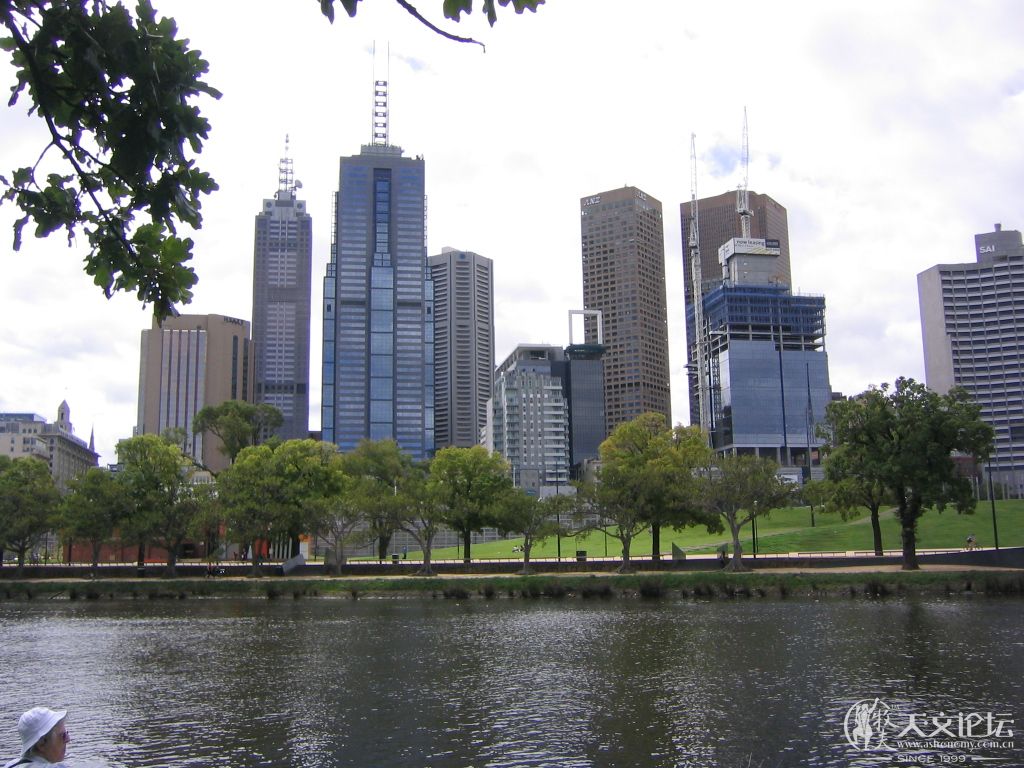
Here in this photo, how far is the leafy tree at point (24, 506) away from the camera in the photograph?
77438mm

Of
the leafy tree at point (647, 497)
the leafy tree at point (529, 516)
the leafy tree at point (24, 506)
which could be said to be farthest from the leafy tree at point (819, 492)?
the leafy tree at point (24, 506)

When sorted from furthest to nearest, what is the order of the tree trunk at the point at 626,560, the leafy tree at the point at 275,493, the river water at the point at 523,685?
the leafy tree at the point at 275,493 < the tree trunk at the point at 626,560 < the river water at the point at 523,685

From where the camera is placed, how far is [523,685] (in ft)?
95.5

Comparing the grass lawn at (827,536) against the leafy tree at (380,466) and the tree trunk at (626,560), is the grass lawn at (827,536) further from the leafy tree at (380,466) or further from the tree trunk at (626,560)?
the leafy tree at (380,466)

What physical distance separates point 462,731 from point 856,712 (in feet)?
35.4

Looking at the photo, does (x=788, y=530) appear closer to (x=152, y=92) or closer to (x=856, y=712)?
(x=856, y=712)

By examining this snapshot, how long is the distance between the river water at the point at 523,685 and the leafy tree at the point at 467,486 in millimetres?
29130

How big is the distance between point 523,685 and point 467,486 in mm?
53419

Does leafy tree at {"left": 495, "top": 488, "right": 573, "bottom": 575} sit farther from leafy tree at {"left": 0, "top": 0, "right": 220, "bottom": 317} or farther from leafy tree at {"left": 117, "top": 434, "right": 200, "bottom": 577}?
leafy tree at {"left": 0, "top": 0, "right": 220, "bottom": 317}

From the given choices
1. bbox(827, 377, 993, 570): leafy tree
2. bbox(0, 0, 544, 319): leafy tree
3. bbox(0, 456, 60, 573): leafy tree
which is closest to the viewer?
bbox(0, 0, 544, 319): leafy tree

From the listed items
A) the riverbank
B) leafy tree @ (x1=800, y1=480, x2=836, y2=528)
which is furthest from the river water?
leafy tree @ (x1=800, y1=480, x2=836, y2=528)

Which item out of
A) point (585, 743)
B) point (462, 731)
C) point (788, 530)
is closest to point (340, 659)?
point (462, 731)

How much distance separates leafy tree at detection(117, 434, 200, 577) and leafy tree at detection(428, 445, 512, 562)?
2161 cm

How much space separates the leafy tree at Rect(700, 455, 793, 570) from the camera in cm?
6644
